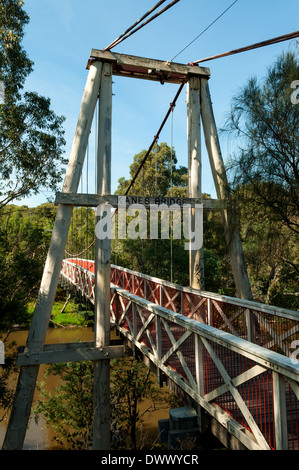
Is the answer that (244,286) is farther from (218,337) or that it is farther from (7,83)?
(7,83)

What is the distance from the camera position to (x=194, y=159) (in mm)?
5059

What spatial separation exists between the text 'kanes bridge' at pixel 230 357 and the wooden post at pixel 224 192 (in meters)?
0.62

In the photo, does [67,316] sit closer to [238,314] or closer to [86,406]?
[86,406]

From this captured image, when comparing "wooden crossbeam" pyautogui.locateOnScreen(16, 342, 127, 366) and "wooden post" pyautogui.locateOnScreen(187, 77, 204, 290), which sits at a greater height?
"wooden post" pyautogui.locateOnScreen(187, 77, 204, 290)

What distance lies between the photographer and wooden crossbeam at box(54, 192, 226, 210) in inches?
167

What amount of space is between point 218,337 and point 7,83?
782cm

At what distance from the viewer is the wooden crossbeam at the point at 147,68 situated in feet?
15.3

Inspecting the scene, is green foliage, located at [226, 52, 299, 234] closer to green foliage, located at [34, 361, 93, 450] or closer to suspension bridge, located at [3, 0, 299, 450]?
suspension bridge, located at [3, 0, 299, 450]

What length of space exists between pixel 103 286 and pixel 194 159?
2319 mm

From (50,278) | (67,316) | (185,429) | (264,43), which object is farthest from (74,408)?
(67,316)

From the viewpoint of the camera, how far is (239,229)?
4523mm

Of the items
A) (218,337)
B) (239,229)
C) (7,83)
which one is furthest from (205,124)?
(7,83)

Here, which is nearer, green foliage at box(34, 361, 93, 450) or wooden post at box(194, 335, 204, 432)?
wooden post at box(194, 335, 204, 432)

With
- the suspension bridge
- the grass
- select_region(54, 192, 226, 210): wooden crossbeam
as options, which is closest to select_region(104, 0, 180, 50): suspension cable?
the suspension bridge
